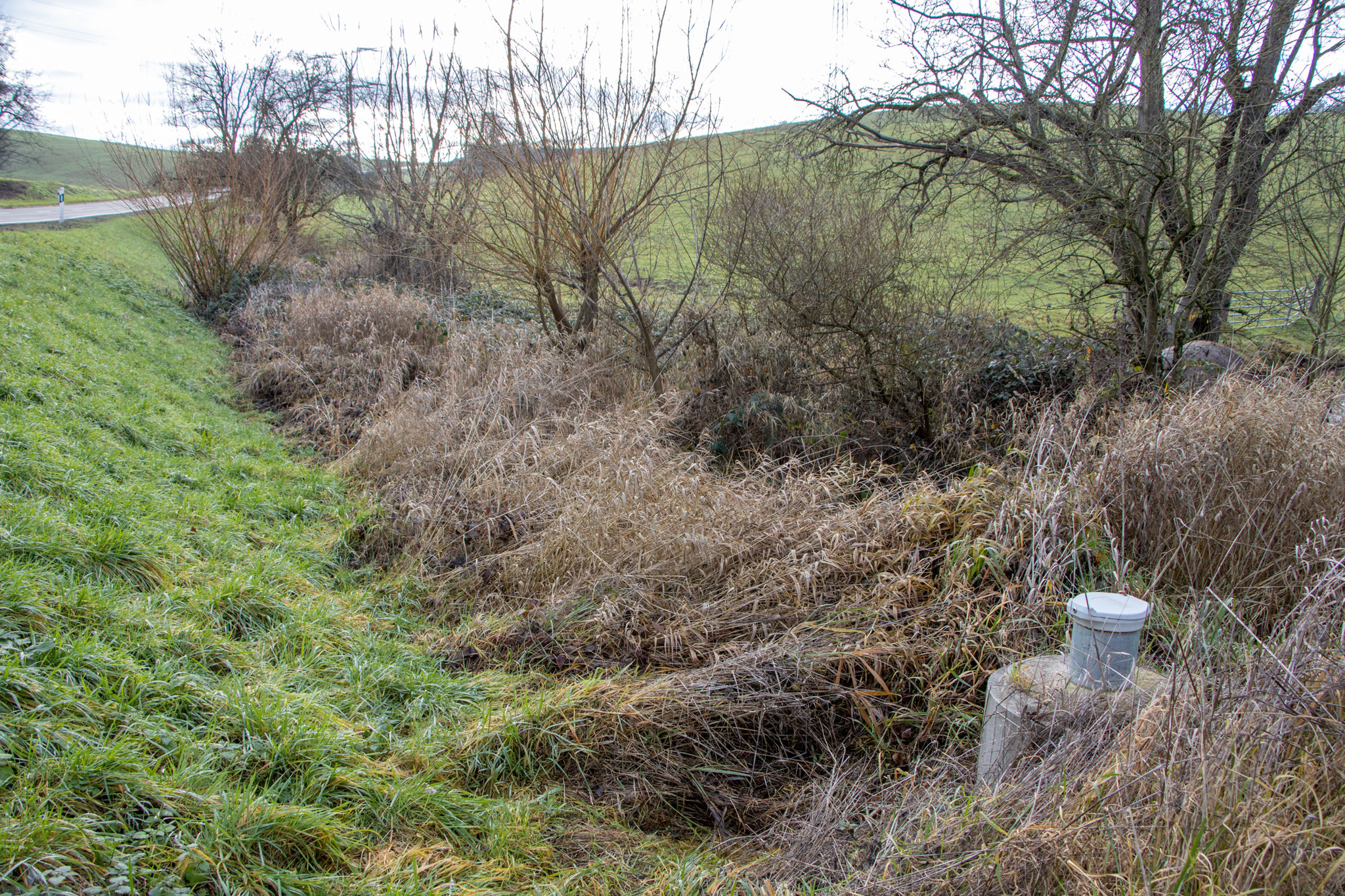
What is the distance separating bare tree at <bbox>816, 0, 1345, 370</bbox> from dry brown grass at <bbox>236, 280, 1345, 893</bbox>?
235 cm

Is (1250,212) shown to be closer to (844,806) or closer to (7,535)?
(844,806)

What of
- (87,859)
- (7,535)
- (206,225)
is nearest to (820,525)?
(87,859)

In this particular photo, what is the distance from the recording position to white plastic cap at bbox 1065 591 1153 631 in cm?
263

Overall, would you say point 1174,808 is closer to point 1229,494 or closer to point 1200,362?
point 1229,494

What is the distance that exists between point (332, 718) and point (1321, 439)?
4899mm

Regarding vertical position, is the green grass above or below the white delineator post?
above

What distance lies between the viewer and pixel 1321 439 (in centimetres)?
396

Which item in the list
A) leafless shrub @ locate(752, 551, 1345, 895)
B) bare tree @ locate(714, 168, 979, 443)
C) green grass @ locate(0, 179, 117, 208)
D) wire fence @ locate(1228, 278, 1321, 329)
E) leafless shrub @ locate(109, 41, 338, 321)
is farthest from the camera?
green grass @ locate(0, 179, 117, 208)

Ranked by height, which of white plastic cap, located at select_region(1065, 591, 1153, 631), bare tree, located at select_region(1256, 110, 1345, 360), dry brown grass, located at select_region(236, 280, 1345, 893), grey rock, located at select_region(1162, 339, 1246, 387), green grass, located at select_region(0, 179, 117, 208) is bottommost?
dry brown grass, located at select_region(236, 280, 1345, 893)

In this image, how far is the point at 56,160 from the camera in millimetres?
52906

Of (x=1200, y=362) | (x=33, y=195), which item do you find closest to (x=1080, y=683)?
(x=1200, y=362)

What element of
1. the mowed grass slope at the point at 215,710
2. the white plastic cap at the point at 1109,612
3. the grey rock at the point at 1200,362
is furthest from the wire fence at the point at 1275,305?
the mowed grass slope at the point at 215,710

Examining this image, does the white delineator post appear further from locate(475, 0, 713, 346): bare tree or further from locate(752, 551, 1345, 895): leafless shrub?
locate(475, 0, 713, 346): bare tree

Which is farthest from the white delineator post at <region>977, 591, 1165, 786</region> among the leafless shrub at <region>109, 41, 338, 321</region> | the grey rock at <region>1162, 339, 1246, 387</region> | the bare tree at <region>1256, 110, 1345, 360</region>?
the leafless shrub at <region>109, 41, 338, 321</region>
